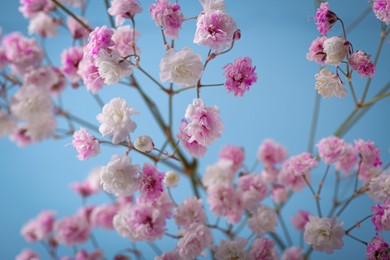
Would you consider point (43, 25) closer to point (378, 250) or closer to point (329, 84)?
point (329, 84)

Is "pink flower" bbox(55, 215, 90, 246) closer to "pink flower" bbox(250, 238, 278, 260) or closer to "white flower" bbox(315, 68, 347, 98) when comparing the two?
"pink flower" bbox(250, 238, 278, 260)

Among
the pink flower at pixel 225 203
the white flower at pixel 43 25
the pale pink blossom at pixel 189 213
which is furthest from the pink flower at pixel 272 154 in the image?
the white flower at pixel 43 25

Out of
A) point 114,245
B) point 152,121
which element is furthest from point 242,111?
point 114,245

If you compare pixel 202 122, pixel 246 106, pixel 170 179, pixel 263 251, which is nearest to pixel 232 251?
pixel 263 251

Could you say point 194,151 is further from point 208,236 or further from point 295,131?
point 295,131

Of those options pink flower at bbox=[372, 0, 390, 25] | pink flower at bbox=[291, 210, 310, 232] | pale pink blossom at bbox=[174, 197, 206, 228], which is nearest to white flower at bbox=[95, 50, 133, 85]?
pale pink blossom at bbox=[174, 197, 206, 228]
